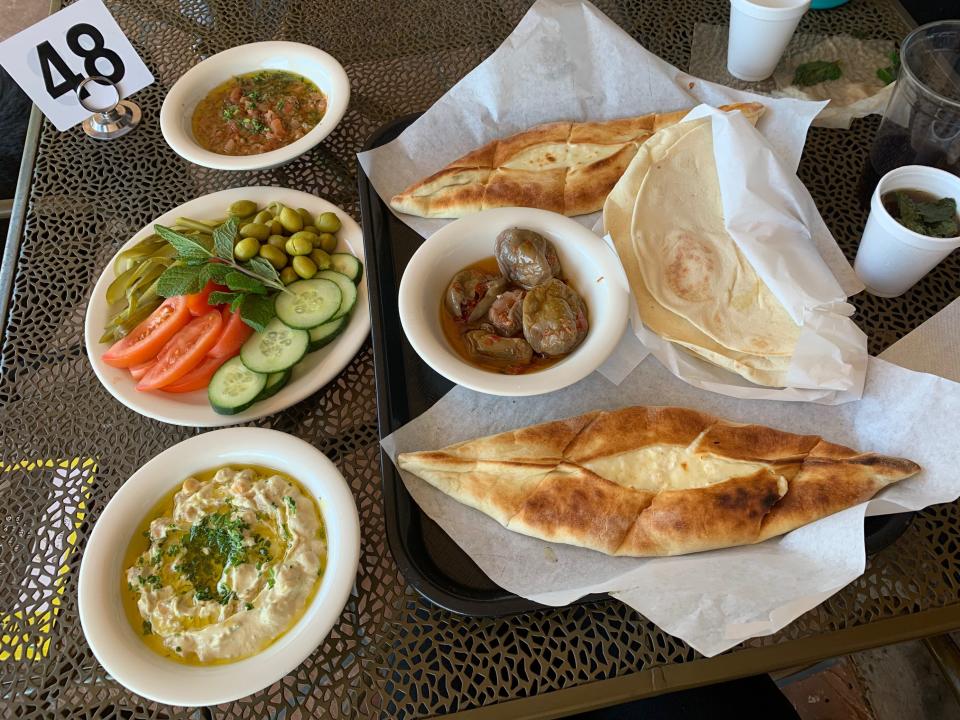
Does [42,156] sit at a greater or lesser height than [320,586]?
Answer: greater

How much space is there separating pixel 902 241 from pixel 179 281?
6.81 feet

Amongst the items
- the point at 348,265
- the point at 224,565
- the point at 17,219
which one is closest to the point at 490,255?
the point at 348,265

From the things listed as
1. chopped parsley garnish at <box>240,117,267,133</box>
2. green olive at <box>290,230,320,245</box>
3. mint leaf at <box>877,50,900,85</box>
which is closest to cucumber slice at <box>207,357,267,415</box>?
green olive at <box>290,230,320,245</box>

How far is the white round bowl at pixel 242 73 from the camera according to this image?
239cm

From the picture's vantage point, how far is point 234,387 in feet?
6.32

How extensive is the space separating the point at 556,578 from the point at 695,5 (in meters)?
2.57

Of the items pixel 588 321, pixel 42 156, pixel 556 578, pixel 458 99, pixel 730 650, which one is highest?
pixel 42 156

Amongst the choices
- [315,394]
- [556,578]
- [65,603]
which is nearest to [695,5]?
[315,394]

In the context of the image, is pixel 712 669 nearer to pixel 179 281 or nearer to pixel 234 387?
pixel 234 387

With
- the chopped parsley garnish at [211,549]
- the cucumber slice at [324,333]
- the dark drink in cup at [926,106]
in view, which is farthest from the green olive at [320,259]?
the dark drink in cup at [926,106]

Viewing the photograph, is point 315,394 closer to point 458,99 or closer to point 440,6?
point 458,99

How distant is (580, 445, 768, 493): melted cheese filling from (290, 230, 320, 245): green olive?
1.13 meters

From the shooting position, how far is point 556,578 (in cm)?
167

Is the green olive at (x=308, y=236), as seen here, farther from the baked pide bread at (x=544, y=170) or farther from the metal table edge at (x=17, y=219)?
the metal table edge at (x=17, y=219)
